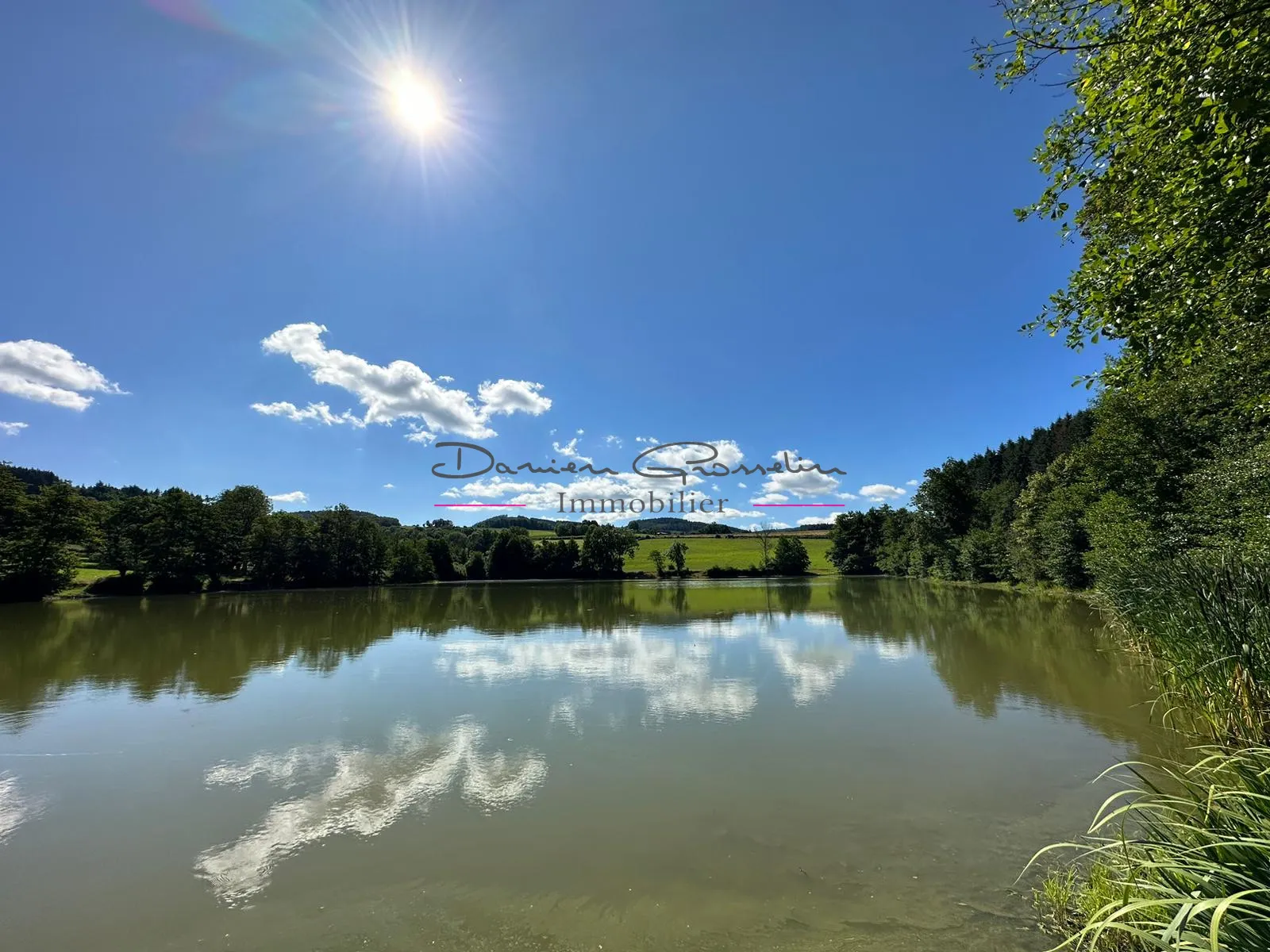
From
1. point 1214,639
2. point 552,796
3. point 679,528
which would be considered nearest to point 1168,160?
point 1214,639

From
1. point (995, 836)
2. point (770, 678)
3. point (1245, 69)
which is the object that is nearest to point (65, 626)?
point (770, 678)

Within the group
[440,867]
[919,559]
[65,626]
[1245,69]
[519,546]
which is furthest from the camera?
[519,546]

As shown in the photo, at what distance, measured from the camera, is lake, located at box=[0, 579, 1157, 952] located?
15.0ft

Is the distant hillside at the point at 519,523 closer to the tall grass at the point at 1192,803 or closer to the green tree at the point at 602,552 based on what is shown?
the green tree at the point at 602,552

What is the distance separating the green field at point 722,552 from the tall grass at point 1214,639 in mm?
56553

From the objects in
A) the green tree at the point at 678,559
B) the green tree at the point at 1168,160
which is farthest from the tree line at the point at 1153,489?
the green tree at the point at 678,559

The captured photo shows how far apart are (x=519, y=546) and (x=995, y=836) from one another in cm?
6097

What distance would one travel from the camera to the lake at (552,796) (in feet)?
15.0

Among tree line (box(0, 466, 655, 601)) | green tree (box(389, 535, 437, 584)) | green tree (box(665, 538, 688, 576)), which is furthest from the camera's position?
green tree (box(665, 538, 688, 576))

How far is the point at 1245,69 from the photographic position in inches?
155

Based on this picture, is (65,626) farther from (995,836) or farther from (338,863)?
(995,836)

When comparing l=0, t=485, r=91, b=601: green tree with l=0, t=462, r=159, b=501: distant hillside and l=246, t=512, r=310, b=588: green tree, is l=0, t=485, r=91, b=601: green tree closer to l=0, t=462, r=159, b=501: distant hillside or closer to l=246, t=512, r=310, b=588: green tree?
l=246, t=512, r=310, b=588: green tree

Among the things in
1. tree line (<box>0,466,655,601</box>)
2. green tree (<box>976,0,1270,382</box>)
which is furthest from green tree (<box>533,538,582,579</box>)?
green tree (<box>976,0,1270,382</box>)

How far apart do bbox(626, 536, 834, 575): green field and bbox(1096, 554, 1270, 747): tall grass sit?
56.6 metres
